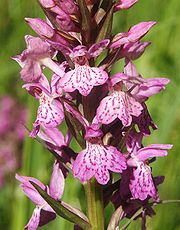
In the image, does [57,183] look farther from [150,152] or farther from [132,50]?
[132,50]

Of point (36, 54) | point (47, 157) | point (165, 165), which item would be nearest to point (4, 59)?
point (47, 157)

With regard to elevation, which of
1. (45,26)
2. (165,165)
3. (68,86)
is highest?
(45,26)

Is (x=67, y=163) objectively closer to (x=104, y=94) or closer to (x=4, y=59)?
(x=104, y=94)

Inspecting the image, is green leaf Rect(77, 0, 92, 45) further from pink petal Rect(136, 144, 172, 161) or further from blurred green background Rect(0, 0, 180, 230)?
blurred green background Rect(0, 0, 180, 230)

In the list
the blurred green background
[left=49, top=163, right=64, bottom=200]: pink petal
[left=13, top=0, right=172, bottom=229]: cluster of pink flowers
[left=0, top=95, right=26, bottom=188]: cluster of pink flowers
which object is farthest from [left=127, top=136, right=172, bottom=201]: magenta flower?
[left=0, top=95, right=26, bottom=188]: cluster of pink flowers

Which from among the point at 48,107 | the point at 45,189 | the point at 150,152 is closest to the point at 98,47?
the point at 48,107

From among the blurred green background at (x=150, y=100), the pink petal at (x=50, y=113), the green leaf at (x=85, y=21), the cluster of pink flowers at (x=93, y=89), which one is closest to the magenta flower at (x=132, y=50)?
the cluster of pink flowers at (x=93, y=89)
